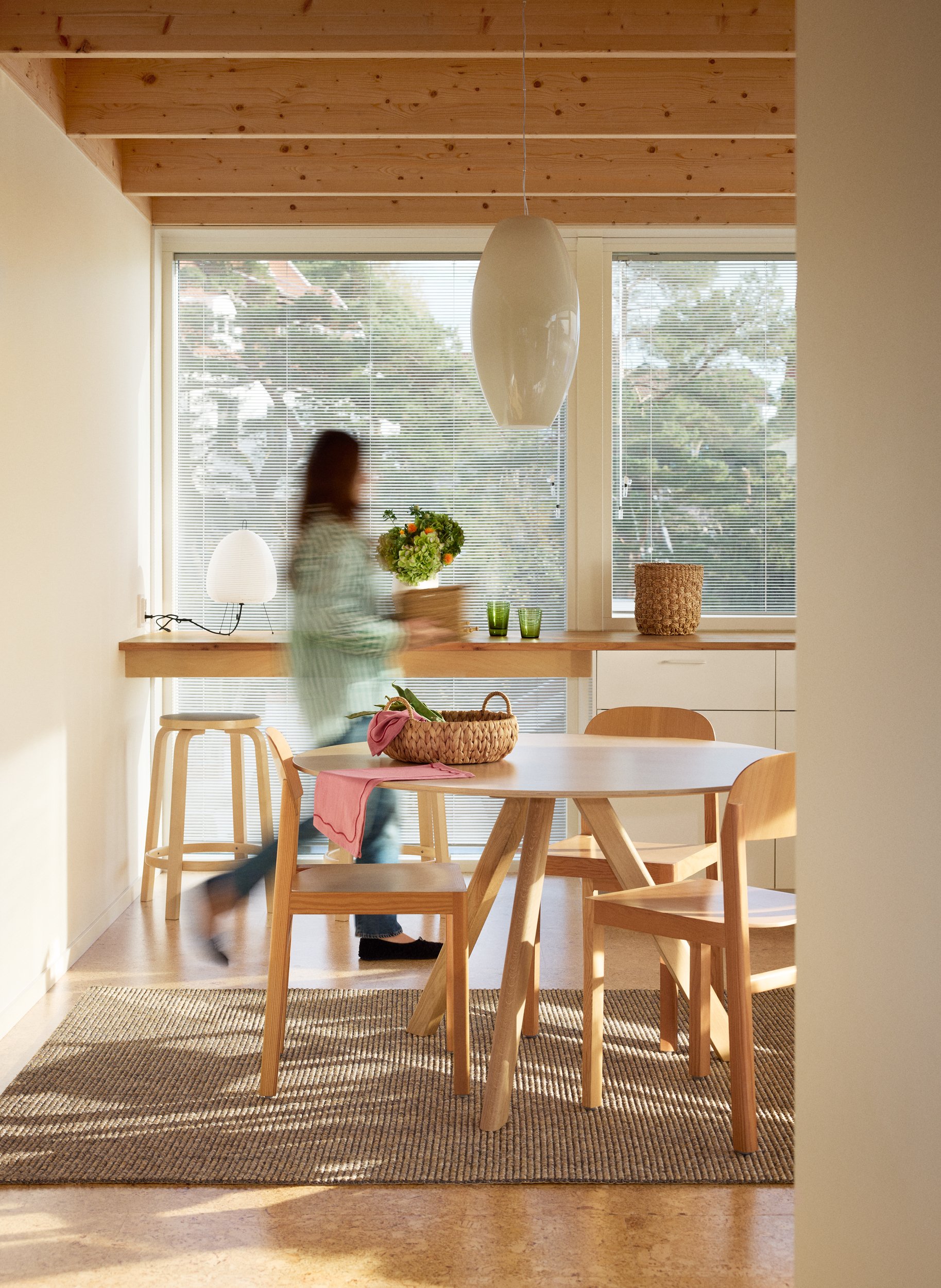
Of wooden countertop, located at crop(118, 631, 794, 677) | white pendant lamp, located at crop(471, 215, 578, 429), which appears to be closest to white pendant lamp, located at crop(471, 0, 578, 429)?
white pendant lamp, located at crop(471, 215, 578, 429)

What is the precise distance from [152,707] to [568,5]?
301 cm

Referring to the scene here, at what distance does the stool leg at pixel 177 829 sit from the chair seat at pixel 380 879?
1426 millimetres

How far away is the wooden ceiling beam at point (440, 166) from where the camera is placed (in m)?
4.47

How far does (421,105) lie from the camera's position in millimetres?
3949

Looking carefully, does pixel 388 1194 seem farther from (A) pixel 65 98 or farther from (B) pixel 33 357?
(A) pixel 65 98

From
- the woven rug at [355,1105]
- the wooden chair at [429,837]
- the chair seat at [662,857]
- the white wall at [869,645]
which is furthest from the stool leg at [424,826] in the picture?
the white wall at [869,645]

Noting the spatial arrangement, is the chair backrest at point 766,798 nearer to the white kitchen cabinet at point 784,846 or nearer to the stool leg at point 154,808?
the white kitchen cabinet at point 784,846

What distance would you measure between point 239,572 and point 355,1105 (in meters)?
2.47

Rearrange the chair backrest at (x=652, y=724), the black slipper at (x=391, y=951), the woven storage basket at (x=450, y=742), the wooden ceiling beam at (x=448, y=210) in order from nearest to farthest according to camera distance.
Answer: the woven storage basket at (x=450, y=742) < the chair backrest at (x=652, y=724) < the black slipper at (x=391, y=951) < the wooden ceiling beam at (x=448, y=210)

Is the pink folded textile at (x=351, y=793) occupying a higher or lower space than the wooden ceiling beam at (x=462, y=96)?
lower

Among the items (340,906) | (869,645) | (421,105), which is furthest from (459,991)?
(421,105)

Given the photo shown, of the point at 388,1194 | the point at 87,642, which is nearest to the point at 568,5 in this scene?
the point at 87,642

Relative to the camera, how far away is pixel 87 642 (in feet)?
12.9

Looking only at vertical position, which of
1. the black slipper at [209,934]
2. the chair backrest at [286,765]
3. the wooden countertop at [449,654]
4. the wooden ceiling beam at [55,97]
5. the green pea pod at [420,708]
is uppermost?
the wooden ceiling beam at [55,97]
